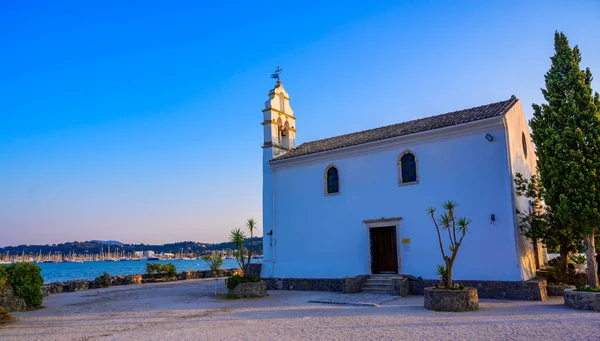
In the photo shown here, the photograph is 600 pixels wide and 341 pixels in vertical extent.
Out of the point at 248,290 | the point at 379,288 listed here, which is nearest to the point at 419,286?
the point at 379,288

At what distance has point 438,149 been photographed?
17.7 m

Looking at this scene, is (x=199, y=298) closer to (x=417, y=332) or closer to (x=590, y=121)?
(x=417, y=332)

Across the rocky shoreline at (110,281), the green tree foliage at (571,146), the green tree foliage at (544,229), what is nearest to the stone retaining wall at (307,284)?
the green tree foliage at (544,229)

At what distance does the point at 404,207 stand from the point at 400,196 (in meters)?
0.51

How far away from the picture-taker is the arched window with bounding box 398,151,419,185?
1838 cm

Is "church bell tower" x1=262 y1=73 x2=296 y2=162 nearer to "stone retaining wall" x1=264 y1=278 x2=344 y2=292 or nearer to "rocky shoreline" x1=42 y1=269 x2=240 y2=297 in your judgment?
"stone retaining wall" x1=264 y1=278 x2=344 y2=292

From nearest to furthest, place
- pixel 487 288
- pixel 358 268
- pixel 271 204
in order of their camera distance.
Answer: pixel 487 288 → pixel 358 268 → pixel 271 204

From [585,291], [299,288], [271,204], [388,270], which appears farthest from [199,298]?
[585,291]

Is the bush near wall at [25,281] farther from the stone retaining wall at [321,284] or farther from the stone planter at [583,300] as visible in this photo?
the stone planter at [583,300]

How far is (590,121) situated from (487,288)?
21.9ft

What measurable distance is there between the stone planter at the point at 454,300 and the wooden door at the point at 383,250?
5670 millimetres

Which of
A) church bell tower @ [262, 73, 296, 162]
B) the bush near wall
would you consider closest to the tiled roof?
church bell tower @ [262, 73, 296, 162]

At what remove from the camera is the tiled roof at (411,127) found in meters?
17.3

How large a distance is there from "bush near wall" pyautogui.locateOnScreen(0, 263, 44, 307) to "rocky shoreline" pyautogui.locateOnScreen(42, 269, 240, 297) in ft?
14.5
